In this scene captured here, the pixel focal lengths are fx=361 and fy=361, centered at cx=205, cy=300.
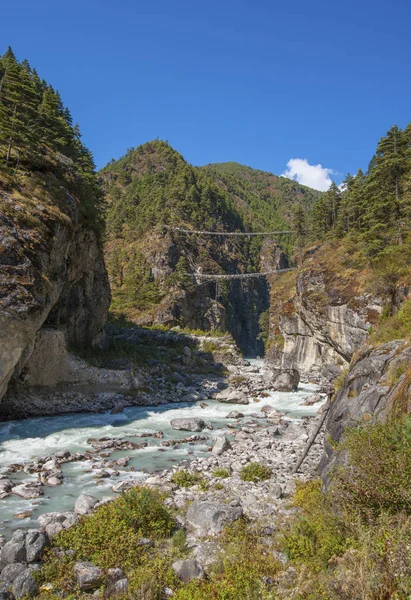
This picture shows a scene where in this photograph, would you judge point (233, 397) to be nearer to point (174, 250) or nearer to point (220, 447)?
point (220, 447)

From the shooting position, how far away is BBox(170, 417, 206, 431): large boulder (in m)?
20.9

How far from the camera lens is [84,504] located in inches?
411

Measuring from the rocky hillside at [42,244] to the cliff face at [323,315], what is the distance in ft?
79.6

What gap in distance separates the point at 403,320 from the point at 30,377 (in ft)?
71.6

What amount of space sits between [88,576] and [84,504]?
11.9ft

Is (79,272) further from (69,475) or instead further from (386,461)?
(386,461)

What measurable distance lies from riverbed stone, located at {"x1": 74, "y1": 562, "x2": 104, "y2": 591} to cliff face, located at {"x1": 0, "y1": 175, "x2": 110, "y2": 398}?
12.7 metres

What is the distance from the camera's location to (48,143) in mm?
31125

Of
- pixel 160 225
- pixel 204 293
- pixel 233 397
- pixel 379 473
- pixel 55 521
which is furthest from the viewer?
pixel 204 293

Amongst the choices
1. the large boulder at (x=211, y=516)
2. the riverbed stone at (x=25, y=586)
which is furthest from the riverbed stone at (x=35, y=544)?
the large boulder at (x=211, y=516)

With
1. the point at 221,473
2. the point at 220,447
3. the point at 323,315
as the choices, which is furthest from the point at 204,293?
the point at 221,473

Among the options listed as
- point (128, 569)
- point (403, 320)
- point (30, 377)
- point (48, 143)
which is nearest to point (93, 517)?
point (128, 569)

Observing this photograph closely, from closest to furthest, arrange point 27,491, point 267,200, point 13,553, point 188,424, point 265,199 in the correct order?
point 13,553 → point 27,491 → point 188,424 → point 267,200 → point 265,199

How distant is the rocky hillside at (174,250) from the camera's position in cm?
6812
